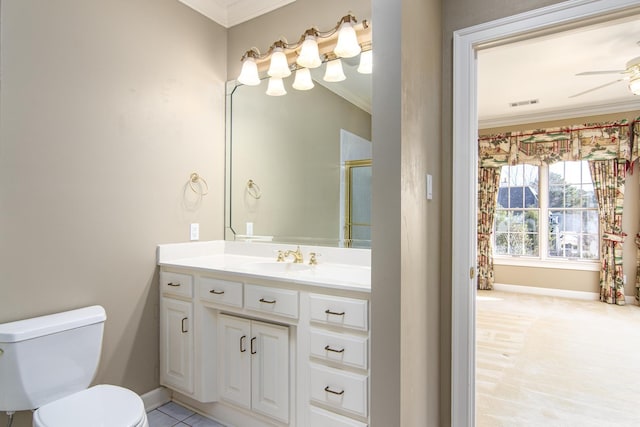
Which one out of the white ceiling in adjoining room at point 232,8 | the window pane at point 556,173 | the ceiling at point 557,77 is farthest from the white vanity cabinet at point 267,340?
the window pane at point 556,173

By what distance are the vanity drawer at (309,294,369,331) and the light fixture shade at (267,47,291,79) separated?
63.6 inches

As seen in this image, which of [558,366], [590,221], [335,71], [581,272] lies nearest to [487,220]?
[590,221]

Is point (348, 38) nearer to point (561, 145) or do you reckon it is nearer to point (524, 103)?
point (524, 103)

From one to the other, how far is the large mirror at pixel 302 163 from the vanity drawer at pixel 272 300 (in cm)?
63

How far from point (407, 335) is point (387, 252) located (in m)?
0.34

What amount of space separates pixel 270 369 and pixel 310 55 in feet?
6.29

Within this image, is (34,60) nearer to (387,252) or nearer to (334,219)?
(334,219)

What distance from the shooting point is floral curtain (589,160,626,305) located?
4723mm

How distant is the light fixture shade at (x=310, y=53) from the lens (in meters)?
2.24

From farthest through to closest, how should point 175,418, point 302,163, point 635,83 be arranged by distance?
point 635,83
point 302,163
point 175,418

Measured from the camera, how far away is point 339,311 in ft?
4.98

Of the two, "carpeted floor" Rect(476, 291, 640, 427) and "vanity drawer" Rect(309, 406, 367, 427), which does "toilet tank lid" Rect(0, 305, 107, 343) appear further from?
"carpeted floor" Rect(476, 291, 640, 427)

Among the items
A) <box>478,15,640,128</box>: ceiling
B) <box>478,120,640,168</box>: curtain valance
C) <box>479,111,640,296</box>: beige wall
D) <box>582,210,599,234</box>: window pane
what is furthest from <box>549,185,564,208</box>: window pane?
<box>478,15,640,128</box>: ceiling

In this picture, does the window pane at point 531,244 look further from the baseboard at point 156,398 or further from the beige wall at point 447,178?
the baseboard at point 156,398
